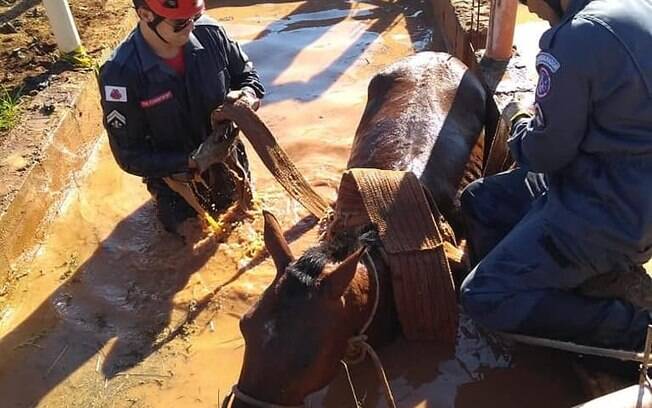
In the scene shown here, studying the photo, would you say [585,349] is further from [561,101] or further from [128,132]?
[128,132]

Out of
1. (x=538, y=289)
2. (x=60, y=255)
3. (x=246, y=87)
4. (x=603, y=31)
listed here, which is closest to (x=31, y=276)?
(x=60, y=255)

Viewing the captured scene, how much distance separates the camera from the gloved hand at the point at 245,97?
467 centimetres

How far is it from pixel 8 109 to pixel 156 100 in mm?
1742

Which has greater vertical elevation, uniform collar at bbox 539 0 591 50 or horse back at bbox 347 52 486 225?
uniform collar at bbox 539 0 591 50

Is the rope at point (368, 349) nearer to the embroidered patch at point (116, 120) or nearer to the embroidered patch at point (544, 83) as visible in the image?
the embroidered patch at point (544, 83)

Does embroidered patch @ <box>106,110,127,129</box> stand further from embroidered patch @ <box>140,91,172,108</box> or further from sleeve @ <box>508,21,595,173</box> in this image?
sleeve @ <box>508,21,595,173</box>

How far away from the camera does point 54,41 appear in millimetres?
6645

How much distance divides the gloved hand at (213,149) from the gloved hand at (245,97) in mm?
189

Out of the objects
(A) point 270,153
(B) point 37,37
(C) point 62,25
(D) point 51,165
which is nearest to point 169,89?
(A) point 270,153

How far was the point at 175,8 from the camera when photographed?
13.8ft

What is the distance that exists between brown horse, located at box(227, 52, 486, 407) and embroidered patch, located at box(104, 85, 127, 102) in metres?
1.48

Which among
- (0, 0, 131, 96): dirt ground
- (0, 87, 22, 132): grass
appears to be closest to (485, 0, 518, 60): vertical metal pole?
(0, 0, 131, 96): dirt ground

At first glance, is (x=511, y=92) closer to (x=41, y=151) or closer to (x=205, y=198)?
(x=205, y=198)

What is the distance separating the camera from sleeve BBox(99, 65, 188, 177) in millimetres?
4527
